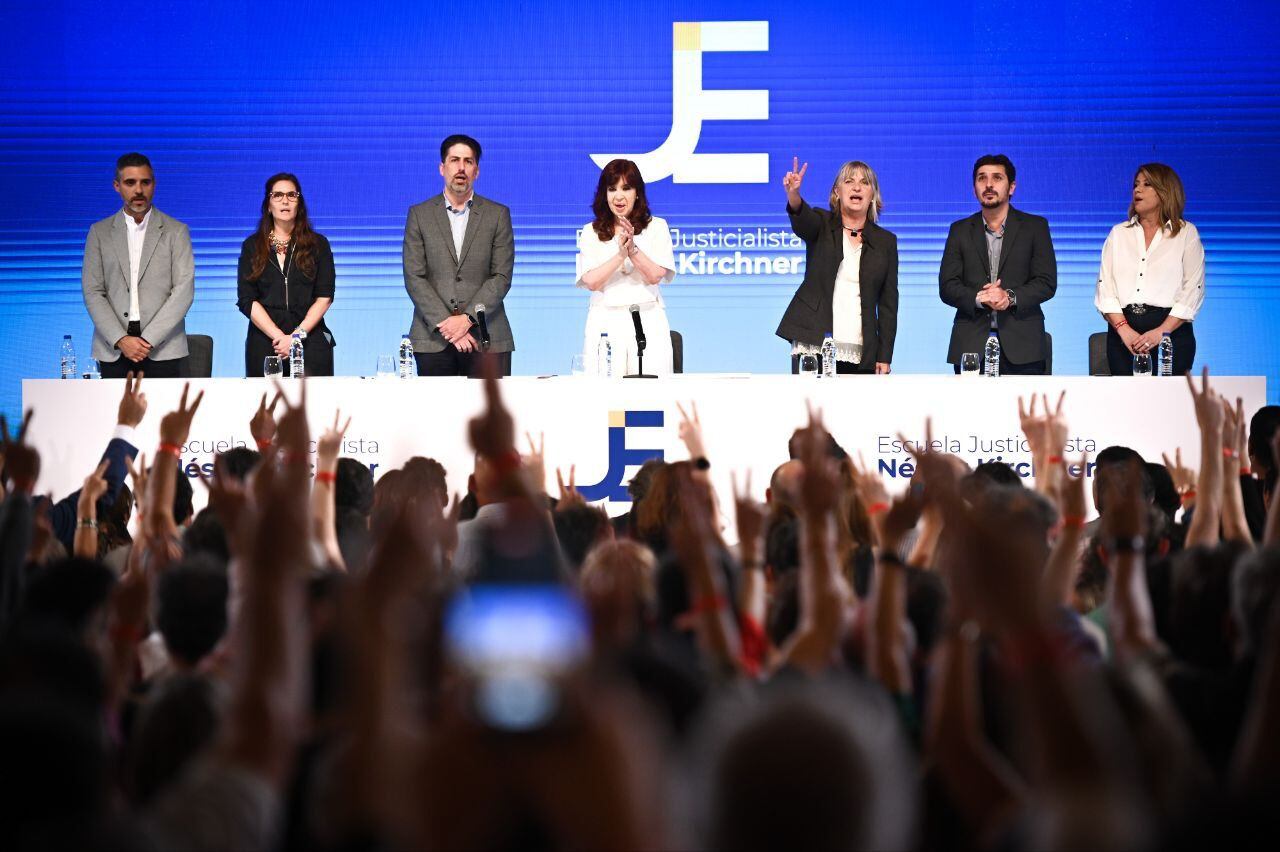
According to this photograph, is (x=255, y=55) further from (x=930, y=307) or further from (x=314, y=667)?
(x=314, y=667)

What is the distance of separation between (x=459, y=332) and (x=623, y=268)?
754 mm

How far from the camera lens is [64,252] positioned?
886 centimetres

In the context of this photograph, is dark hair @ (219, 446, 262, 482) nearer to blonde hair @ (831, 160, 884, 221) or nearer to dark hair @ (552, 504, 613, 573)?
dark hair @ (552, 504, 613, 573)

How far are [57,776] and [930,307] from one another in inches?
316

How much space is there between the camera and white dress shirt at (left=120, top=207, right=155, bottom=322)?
6.29m

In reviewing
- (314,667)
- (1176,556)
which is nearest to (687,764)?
(314,667)

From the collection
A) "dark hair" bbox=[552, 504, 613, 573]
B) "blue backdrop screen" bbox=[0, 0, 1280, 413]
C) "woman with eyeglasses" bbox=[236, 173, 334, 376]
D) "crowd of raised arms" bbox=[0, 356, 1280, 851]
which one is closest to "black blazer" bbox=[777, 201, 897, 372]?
"woman with eyeglasses" bbox=[236, 173, 334, 376]

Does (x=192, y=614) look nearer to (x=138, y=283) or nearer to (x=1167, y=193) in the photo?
(x=138, y=283)

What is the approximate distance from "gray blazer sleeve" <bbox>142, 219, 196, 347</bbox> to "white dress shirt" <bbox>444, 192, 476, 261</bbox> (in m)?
1.15

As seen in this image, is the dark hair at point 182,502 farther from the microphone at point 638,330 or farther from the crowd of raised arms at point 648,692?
the microphone at point 638,330

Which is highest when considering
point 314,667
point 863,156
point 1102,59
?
point 1102,59

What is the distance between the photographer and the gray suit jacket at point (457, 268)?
20.5ft

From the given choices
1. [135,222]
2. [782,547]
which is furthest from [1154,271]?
[135,222]

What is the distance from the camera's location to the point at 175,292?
628 cm
